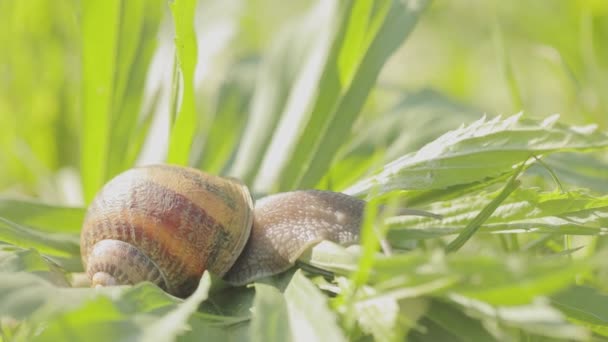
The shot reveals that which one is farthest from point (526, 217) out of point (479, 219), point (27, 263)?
point (27, 263)

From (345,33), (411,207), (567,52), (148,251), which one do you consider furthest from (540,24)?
(148,251)

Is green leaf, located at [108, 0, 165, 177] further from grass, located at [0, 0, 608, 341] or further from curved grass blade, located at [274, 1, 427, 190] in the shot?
curved grass blade, located at [274, 1, 427, 190]

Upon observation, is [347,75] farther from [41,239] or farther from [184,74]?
[41,239]

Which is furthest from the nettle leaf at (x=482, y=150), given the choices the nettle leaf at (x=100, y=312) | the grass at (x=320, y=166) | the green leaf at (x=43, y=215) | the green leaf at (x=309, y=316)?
the green leaf at (x=43, y=215)

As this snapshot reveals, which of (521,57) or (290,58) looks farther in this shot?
(521,57)

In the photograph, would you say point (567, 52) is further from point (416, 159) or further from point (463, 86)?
point (416, 159)

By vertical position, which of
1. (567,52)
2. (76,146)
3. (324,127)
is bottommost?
(76,146)

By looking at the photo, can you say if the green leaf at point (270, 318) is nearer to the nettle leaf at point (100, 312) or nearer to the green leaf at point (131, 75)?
the nettle leaf at point (100, 312)
